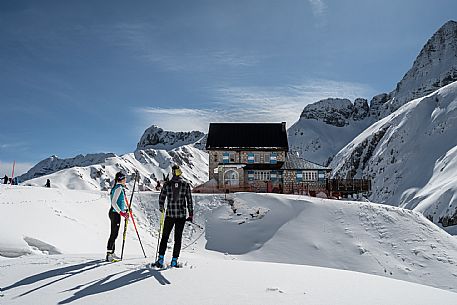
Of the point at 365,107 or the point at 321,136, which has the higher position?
the point at 365,107

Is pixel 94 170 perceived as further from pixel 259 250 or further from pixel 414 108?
pixel 259 250

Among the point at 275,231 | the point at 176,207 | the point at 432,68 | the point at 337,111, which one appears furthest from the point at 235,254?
the point at 337,111

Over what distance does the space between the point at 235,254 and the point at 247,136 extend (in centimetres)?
2721

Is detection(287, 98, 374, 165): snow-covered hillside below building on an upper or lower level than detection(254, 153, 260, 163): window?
upper

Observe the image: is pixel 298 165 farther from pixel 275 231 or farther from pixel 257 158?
pixel 275 231

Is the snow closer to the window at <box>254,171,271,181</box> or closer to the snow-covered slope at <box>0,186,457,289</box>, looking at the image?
the snow-covered slope at <box>0,186,457,289</box>

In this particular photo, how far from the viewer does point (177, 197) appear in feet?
27.6

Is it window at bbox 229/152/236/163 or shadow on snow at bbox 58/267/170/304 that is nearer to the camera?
shadow on snow at bbox 58/267/170/304

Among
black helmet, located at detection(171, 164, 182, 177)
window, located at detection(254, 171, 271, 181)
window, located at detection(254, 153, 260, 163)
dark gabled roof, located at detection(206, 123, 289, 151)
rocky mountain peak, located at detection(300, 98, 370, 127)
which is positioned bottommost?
black helmet, located at detection(171, 164, 182, 177)

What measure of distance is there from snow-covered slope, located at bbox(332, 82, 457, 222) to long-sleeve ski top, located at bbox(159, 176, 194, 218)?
5132 centimetres

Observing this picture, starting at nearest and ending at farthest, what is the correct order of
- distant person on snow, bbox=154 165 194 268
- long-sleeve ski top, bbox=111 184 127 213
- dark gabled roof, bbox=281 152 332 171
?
distant person on snow, bbox=154 165 194 268 → long-sleeve ski top, bbox=111 184 127 213 → dark gabled roof, bbox=281 152 332 171

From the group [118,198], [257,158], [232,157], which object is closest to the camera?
[118,198]

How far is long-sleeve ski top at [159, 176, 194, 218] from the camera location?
8375 millimetres

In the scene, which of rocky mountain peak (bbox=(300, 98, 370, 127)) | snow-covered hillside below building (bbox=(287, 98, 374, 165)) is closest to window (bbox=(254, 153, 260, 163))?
snow-covered hillside below building (bbox=(287, 98, 374, 165))
